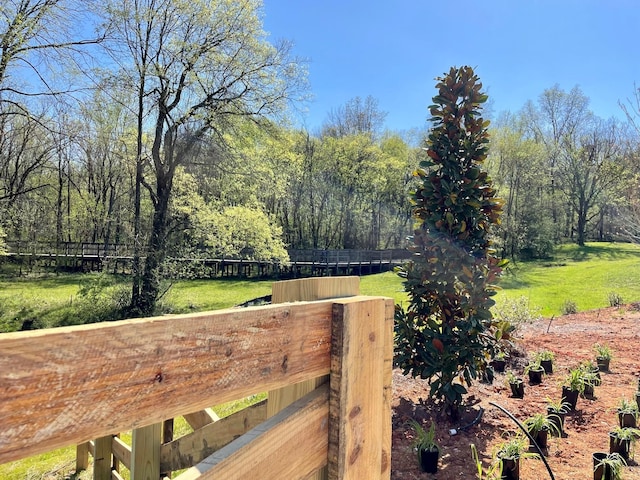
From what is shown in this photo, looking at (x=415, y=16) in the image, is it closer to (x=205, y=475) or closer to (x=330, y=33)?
(x=330, y=33)

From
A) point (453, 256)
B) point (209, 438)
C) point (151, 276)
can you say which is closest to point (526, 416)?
point (453, 256)

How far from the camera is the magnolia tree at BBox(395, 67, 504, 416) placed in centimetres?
346

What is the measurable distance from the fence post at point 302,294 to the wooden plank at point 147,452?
93 centimetres

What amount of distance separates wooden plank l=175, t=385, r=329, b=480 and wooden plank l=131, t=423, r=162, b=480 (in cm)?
114

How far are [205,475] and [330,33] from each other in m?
25.1

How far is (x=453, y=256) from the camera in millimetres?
3531

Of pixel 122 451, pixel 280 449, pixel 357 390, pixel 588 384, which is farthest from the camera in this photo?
pixel 588 384

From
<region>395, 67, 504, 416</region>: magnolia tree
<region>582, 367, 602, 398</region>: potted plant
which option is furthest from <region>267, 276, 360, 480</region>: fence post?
<region>582, 367, 602, 398</region>: potted plant

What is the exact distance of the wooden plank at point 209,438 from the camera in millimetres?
1502

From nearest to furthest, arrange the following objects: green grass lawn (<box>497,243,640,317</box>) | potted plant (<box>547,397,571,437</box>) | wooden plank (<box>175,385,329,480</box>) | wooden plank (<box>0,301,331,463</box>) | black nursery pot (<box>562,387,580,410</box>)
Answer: wooden plank (<box>0,301,331,463</box>) → wooden plank (<box>175,385,329,480</box>) → potted plant (<box>547,397,571,437</box>) → black nursery pot (<box>562,387,580,410</box>) → green grass lawn (<box>497,243,640,317</box>)

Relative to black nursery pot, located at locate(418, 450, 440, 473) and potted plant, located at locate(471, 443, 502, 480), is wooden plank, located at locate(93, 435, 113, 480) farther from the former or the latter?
potted plant, located at locate(471, 443, 502, 480)

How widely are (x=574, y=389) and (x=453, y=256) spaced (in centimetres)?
173

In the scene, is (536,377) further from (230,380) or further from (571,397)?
(230,380)

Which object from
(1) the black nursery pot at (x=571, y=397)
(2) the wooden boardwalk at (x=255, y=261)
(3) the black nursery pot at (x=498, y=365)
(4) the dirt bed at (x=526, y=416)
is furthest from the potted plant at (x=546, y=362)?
(2) the wooden boardwalk at (x=255, y=261)
